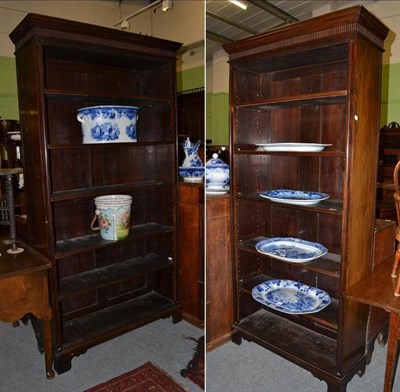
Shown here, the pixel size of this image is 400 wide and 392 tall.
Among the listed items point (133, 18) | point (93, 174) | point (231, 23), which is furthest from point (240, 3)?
point (93, 174)

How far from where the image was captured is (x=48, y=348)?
53.2 inches

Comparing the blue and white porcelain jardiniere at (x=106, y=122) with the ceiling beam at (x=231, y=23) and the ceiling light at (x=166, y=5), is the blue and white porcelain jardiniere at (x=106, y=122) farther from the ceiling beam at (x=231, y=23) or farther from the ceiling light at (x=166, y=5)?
the ceiling beam at (x=231, y=23)

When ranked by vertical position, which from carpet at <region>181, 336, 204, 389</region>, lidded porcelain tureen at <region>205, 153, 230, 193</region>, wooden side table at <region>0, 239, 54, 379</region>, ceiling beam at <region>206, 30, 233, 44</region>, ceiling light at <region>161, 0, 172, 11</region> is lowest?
carpet at <region>181, 336, 204, 389</region>

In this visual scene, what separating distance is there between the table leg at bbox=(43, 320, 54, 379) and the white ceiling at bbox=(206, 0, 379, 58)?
1.09 metres

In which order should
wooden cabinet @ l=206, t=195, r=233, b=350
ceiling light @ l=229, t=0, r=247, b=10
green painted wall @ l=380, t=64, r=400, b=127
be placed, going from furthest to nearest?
green painted wall @ l=380, t=64, r=400, b=127, wooden cabinet @ l=206, t=195, r=233, b=350, ceiling light @ l=229, t=0, r=247, b=10

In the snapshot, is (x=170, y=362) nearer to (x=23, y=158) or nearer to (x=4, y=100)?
(x=23, y=158)

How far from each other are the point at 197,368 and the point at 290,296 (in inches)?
25.5

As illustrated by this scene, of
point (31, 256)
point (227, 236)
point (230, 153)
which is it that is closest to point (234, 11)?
point (230, 153)

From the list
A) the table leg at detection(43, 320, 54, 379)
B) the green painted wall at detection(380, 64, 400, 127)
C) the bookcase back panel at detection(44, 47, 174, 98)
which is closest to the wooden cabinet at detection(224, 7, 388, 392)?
the bookcase back panel at detection(44, 47, 174, 98)

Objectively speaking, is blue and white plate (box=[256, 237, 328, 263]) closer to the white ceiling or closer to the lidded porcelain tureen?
the lidded porcelain tureen

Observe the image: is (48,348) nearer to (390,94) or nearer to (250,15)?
(250,15)

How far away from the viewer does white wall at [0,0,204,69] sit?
844 millimetres

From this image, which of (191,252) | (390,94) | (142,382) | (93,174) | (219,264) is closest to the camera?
(142,382)

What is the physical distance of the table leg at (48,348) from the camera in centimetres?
134
